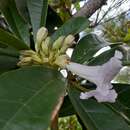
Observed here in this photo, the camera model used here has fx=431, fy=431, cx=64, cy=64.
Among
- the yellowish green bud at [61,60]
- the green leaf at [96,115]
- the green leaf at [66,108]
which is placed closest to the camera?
the green leaf at [96,115]

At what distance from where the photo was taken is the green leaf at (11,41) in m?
0.85

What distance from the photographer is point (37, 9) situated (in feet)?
3.48

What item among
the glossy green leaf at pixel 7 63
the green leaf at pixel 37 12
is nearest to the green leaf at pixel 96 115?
the glossy green leaf at pixel 7 63

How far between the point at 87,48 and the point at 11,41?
225mm

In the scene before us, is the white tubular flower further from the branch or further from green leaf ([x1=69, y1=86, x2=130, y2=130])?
the branch

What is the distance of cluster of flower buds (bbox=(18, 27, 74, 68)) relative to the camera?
0.84 m

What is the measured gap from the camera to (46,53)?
863mm

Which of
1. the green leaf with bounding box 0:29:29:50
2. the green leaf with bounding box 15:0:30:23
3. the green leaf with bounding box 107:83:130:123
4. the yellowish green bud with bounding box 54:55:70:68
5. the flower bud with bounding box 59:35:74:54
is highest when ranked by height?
the green leaf with bounding box 15:0:30:23

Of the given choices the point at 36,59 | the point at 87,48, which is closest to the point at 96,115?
the point at 36,59

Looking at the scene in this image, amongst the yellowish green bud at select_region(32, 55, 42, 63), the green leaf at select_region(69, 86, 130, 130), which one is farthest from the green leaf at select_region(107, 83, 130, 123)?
the yellowish green bud at select_region(32, 55, 42, 63)

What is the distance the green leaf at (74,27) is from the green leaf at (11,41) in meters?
0.15

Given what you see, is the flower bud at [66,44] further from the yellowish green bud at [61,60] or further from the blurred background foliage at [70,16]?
the blurred background foliage at [70,16]

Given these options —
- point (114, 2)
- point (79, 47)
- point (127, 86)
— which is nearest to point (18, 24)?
point (79, 47)

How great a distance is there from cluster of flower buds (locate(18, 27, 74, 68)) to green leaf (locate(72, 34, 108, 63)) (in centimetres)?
12
